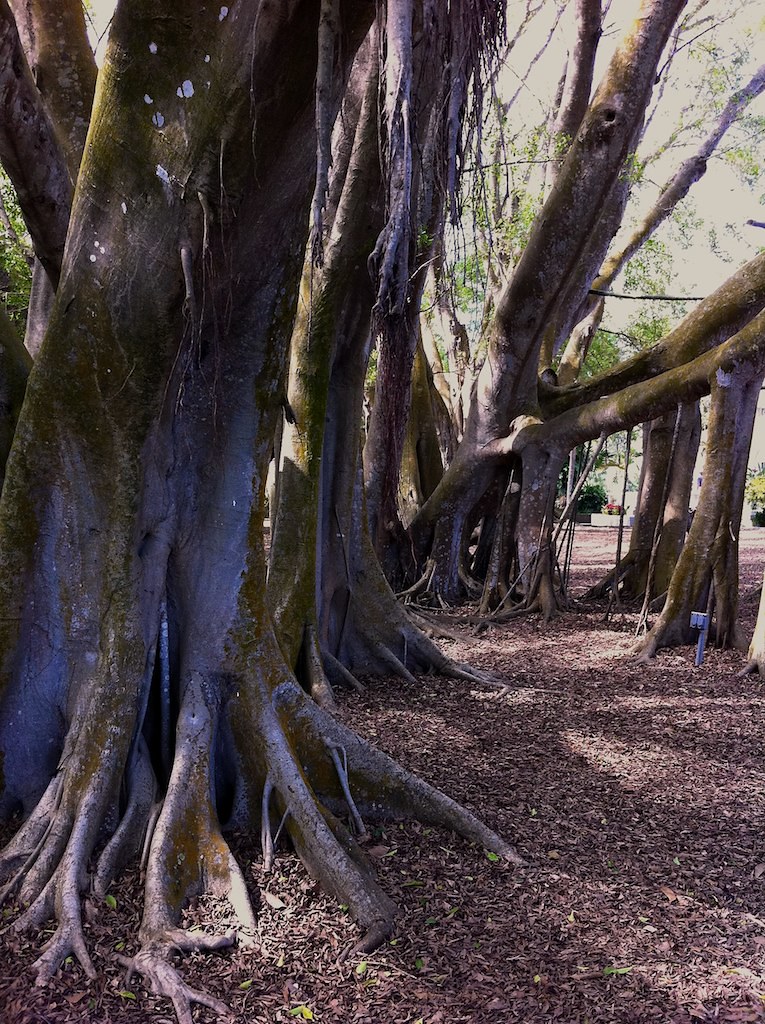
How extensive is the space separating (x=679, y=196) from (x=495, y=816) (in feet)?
33.4

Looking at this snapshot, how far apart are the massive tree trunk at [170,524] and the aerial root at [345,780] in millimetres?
14

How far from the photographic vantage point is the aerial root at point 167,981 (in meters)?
2.74

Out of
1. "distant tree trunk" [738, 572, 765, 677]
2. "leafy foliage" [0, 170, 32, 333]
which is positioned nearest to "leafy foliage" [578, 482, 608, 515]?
"leafy foliage" [0, 170, 32, 333]

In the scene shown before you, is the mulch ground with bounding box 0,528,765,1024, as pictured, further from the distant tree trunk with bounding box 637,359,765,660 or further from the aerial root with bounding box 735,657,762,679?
the distant tree trunk with bounding box 637,359,765,660

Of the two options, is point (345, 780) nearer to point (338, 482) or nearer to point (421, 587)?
point (338, 482)

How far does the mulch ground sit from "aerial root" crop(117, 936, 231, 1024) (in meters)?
0.03

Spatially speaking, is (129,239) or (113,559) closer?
(129,239)

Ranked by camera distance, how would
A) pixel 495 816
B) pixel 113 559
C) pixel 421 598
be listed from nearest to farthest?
pixel 113 559 → pixel 495 816 → pixel 421 598

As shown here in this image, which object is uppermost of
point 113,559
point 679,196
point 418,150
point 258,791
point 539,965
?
point 679,196

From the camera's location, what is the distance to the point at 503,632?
29.5 ft

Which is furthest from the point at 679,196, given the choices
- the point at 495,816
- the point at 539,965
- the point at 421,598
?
the point at 539,965

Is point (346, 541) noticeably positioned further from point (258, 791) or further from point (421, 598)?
point (421, 598)

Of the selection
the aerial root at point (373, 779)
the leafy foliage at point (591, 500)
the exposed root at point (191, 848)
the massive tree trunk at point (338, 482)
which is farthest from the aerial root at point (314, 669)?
the leafy foliage at point (591, 500)

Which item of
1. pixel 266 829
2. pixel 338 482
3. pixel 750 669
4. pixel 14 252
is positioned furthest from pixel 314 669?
pixel 14 252
